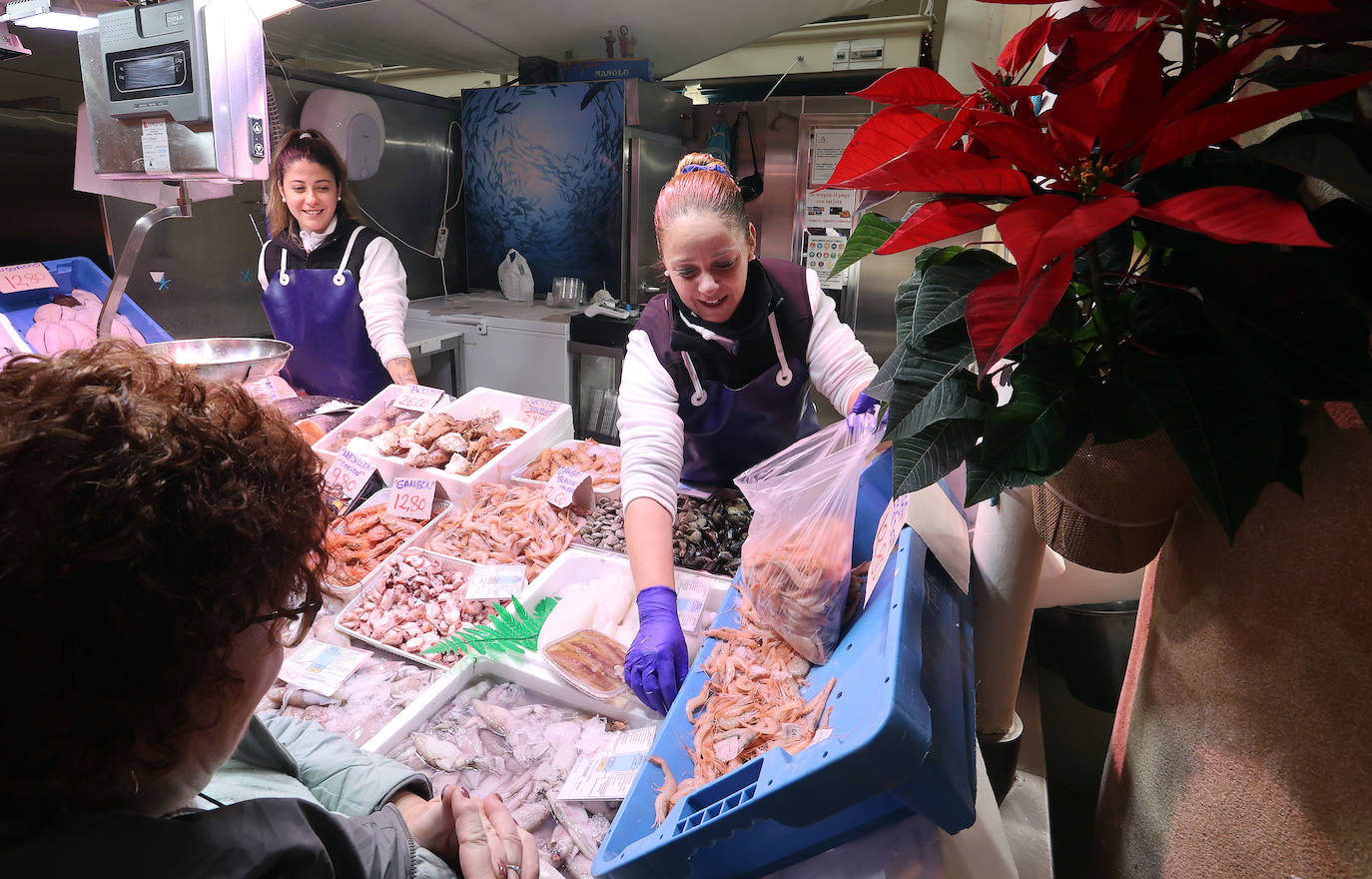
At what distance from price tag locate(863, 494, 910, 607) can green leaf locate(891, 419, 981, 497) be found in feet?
1.35

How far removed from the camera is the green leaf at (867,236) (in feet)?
2.47

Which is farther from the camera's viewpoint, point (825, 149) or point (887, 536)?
point (825, 149)

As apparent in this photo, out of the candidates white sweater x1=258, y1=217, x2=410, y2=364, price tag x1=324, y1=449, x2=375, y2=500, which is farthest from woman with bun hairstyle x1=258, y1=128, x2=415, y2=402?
price tag x1=324, y1=449, x2=375, y2=500

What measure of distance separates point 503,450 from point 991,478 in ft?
5.99

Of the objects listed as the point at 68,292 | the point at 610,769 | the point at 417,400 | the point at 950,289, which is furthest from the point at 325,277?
the point at 950,289

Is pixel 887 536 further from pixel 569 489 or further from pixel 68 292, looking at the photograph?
pixel 68 292

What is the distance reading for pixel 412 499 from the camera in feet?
6.93

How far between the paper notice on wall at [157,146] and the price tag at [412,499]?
41.0 inches

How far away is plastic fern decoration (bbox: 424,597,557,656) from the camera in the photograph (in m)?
1.56

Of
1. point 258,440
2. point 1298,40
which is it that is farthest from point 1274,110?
point 258,440

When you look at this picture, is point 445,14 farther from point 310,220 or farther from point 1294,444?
point 1294,444

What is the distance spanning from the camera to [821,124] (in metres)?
4.77

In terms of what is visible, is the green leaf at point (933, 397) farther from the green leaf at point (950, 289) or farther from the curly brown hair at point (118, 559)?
the curly brown hair at point (118, 559)

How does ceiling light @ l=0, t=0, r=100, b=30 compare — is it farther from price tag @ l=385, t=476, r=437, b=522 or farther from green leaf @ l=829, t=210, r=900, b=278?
green leaf @ l=829, t=210, r=900, b=278
